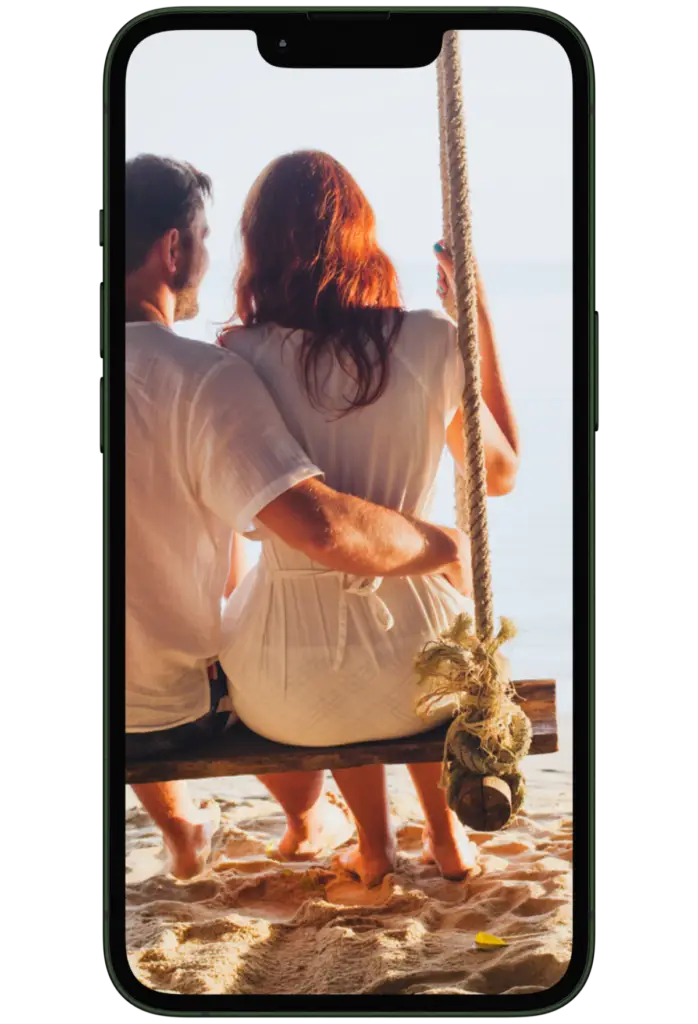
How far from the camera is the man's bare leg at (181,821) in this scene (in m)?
2.34

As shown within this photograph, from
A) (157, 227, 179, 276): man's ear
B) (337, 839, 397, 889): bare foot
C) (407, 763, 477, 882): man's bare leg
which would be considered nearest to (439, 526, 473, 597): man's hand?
(407, 763, 477, 882): man's bare leg

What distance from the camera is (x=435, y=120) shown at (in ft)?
7.41

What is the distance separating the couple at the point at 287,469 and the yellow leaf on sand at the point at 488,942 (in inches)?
9.5

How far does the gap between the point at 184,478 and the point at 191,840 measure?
1.73 feet

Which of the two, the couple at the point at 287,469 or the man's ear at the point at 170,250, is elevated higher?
the man's ear at the point at 170,250

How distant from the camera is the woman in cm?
229

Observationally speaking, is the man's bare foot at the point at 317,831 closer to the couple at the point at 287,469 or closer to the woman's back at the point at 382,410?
the couple at the point at 287,469

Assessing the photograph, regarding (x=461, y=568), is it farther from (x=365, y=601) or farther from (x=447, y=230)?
(x=447, y=230)

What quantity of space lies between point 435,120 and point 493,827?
0.97 metres

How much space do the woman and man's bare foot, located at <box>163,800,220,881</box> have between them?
0.52ft

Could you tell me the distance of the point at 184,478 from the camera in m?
2.28

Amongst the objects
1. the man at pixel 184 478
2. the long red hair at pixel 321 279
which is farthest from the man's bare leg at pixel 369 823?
the long red hair at pixel 321 279
